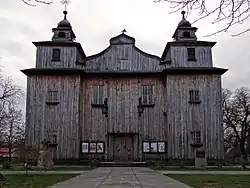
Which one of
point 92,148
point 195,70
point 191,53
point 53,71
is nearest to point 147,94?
point 195,70

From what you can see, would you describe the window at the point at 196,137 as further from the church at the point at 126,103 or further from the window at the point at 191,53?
the window at the point at 191,53

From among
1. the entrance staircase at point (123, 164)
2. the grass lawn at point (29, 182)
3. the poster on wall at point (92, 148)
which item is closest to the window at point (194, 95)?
the entrance staircase at point (123, 164)

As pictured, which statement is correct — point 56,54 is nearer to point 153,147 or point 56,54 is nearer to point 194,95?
point 153,147

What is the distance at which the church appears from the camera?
31562mm

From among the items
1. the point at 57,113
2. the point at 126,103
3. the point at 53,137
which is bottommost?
the point at 53,137

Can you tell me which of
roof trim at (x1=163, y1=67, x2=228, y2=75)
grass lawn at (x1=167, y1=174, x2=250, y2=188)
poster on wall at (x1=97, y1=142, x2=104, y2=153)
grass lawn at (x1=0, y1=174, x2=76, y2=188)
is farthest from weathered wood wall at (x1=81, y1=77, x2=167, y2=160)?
grass lawn at (x1=167, y1=174, x2=250, y2=188)

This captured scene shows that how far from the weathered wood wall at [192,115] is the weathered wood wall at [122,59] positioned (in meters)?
2.92

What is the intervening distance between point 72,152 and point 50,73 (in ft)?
25.1

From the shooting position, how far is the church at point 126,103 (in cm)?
3156

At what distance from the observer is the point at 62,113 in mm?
32156

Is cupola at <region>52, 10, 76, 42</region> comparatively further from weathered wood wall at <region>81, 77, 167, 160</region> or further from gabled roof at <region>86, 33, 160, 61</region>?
weathered wood wall at <region>81, 77, 167, 160</region>

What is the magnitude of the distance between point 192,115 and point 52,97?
12.9 meters

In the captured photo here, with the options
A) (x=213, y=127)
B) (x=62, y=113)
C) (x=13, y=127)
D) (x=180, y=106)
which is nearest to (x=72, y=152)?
(x=62, y=113)

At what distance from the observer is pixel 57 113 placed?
32.2 meters
